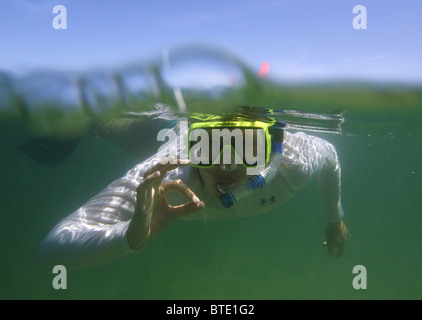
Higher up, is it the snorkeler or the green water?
the snorkeler

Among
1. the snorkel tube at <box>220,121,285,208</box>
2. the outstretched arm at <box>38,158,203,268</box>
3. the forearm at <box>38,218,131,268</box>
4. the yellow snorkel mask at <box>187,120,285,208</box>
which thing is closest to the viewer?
the outstretched arm at <box>38,158,203,268</box>

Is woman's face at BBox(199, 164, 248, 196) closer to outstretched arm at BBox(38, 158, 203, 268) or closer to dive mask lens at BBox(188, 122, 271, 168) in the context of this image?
dive mask lens at BBox(188, 122, 271, 168)

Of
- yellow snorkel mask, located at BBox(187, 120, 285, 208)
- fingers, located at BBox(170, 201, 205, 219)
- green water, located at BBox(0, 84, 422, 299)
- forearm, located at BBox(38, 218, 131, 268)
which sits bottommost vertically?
green water, located at BBox(0, 84, 422, 299)

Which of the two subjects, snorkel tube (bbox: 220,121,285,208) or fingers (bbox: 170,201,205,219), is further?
snorkel tube (bbox: 220,121,285,208)

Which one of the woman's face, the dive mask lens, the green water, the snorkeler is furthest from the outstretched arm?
the green water

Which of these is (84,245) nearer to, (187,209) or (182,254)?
(187,209)

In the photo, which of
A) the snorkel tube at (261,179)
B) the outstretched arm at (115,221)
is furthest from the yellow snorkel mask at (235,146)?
the outstretched arm at (115,221)
